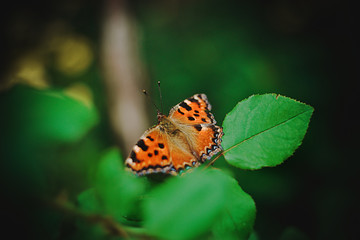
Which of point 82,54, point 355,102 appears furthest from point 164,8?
point 355,102

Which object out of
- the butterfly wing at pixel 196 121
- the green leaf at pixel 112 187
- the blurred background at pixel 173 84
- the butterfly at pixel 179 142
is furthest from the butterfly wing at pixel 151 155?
the green leaf at pixel 112 187

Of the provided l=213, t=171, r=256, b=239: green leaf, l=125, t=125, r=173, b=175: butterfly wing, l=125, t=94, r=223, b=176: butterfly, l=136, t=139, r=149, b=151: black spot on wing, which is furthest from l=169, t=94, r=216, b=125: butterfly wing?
l=213, t=171, r=256, b=239: green leaf

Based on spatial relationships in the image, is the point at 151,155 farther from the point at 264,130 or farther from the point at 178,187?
the point at 178,187

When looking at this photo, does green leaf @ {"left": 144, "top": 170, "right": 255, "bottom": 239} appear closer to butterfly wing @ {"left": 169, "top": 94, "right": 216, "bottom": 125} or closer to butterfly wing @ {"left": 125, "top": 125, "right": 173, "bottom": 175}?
butterfly wing @ {"left": 125, "top": 125, "right": 173, "bottom": 175}

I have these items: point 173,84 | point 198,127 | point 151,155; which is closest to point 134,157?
point 151,155

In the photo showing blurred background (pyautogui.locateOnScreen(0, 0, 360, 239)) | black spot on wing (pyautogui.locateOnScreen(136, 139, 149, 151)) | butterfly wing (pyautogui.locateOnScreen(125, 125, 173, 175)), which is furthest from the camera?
black spot on wing (pyautogui.locateOnScreen(136, 139, 149, 151))

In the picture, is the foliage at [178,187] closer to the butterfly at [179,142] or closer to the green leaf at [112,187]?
the green leaf at [112,187]

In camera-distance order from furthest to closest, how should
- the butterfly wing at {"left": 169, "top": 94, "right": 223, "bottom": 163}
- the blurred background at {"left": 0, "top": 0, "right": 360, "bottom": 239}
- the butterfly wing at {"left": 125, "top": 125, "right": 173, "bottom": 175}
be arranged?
1. the butterfly wing at {"left": 169, "top": 94, "right": 223, "bottom": 163}
2. the butterfly wing at {"left": 125, "top": 125, "right": 173, "bottom": 175}
3. the blurred background at {"left": 0, "top": 0, "right": 360, "bottom": 239}
